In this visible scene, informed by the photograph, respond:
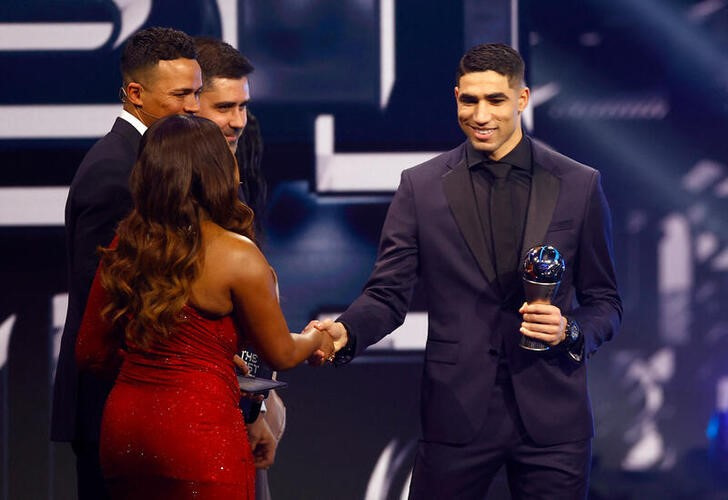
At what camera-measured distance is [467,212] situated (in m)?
3.04

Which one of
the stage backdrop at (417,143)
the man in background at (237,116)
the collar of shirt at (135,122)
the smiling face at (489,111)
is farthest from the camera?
the stage backdrop at (417,143)

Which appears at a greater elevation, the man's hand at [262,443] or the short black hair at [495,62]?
the short black hair at [495,62]

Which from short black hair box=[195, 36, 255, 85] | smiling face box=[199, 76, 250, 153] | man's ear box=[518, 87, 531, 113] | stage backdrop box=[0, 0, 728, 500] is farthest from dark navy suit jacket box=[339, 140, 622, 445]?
stage backdrop box=[0, 0, 728, 500]

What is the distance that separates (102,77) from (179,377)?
2.32m

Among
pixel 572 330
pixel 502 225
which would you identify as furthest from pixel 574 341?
pixel 502 225

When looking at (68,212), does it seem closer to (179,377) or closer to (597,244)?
(179,377)

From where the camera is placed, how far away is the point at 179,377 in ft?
7.70

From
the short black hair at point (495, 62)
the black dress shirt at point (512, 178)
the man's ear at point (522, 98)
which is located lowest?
the black dress shirt at point (512, 178)

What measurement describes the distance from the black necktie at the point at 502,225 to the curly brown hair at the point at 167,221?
90 centimetres

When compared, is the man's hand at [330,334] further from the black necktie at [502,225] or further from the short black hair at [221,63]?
the short black hair at [221,63]

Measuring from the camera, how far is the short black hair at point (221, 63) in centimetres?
343

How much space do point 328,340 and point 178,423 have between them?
0.73m

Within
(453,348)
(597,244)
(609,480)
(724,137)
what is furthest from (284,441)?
(724,137)

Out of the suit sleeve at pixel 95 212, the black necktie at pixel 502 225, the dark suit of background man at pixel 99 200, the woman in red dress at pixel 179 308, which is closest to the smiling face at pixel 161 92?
the dark suit of background man at pixel 99 200
